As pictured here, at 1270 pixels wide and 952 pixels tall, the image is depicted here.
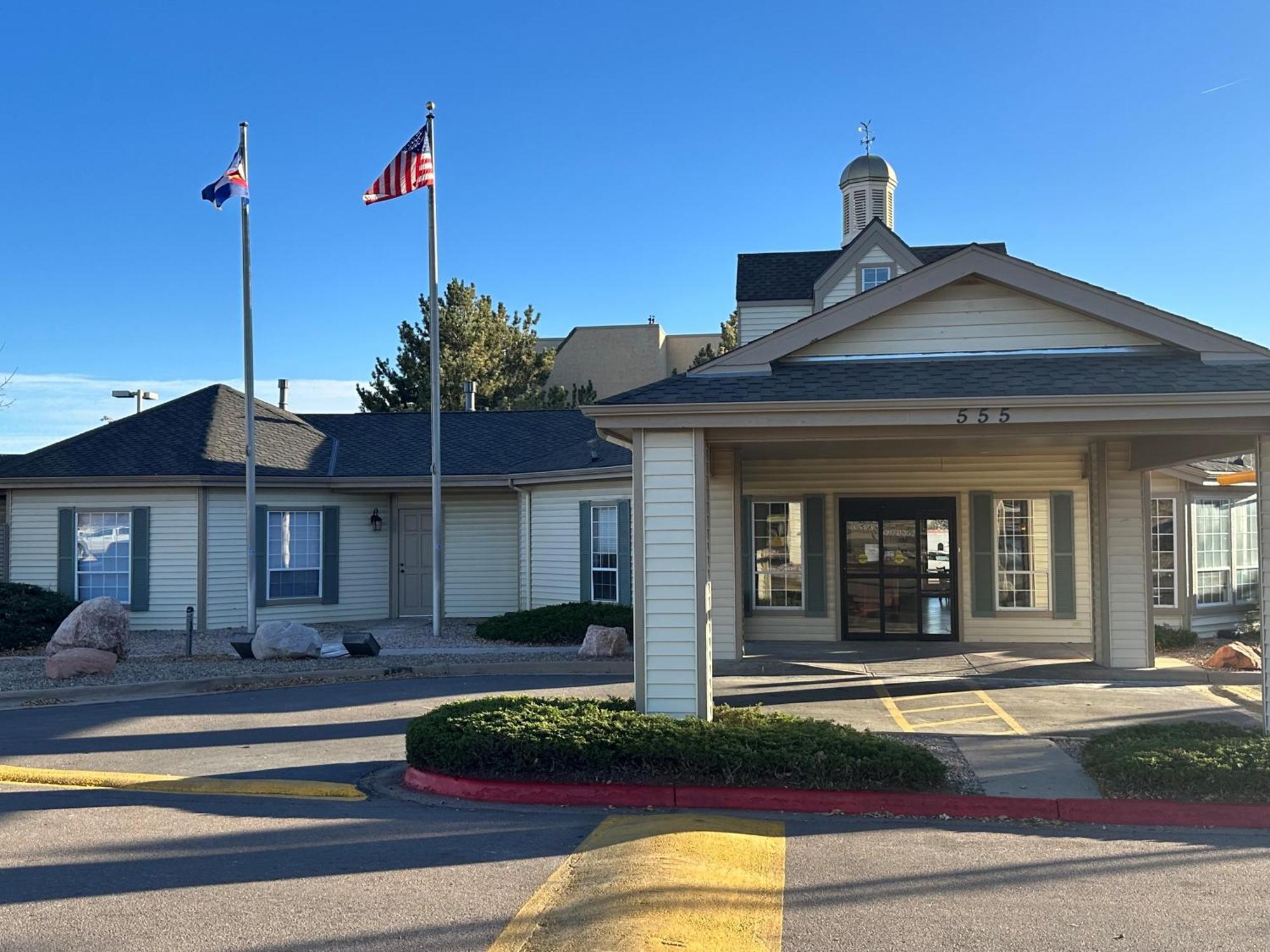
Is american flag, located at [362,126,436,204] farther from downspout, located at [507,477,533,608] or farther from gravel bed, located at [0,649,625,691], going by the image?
gravel bed, located at [0,649,625,691]

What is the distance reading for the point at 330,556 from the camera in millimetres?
20391

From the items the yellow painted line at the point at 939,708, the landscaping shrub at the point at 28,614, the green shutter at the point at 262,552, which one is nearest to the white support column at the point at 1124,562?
the yellow painted line at the point at 939,708

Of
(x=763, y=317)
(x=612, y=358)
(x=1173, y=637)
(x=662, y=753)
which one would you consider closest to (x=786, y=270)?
(x=763, y=317)

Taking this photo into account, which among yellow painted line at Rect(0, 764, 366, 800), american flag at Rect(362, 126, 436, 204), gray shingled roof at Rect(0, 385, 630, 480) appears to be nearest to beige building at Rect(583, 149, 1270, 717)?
yellow painted line at Rect(0, 764, 366, 800)

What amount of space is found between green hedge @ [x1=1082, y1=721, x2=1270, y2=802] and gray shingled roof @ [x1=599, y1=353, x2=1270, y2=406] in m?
3.01

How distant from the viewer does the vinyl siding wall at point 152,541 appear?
61.7 ft

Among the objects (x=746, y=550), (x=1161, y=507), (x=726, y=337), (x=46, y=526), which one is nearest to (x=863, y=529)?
(x=746, y=550)

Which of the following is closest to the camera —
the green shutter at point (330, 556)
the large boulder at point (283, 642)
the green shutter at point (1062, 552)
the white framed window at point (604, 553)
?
the large boulder at point (283, 642)

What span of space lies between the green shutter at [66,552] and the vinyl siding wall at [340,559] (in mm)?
2477

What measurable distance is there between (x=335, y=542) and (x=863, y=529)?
33.8ft

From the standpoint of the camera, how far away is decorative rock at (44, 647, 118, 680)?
13.5 meters

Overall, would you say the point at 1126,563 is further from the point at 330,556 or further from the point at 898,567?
the point at 330,556

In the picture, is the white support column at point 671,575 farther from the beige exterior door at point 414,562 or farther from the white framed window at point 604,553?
the beige exterior door at point 414,562

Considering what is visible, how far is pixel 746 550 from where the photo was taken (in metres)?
Result: 16.9
